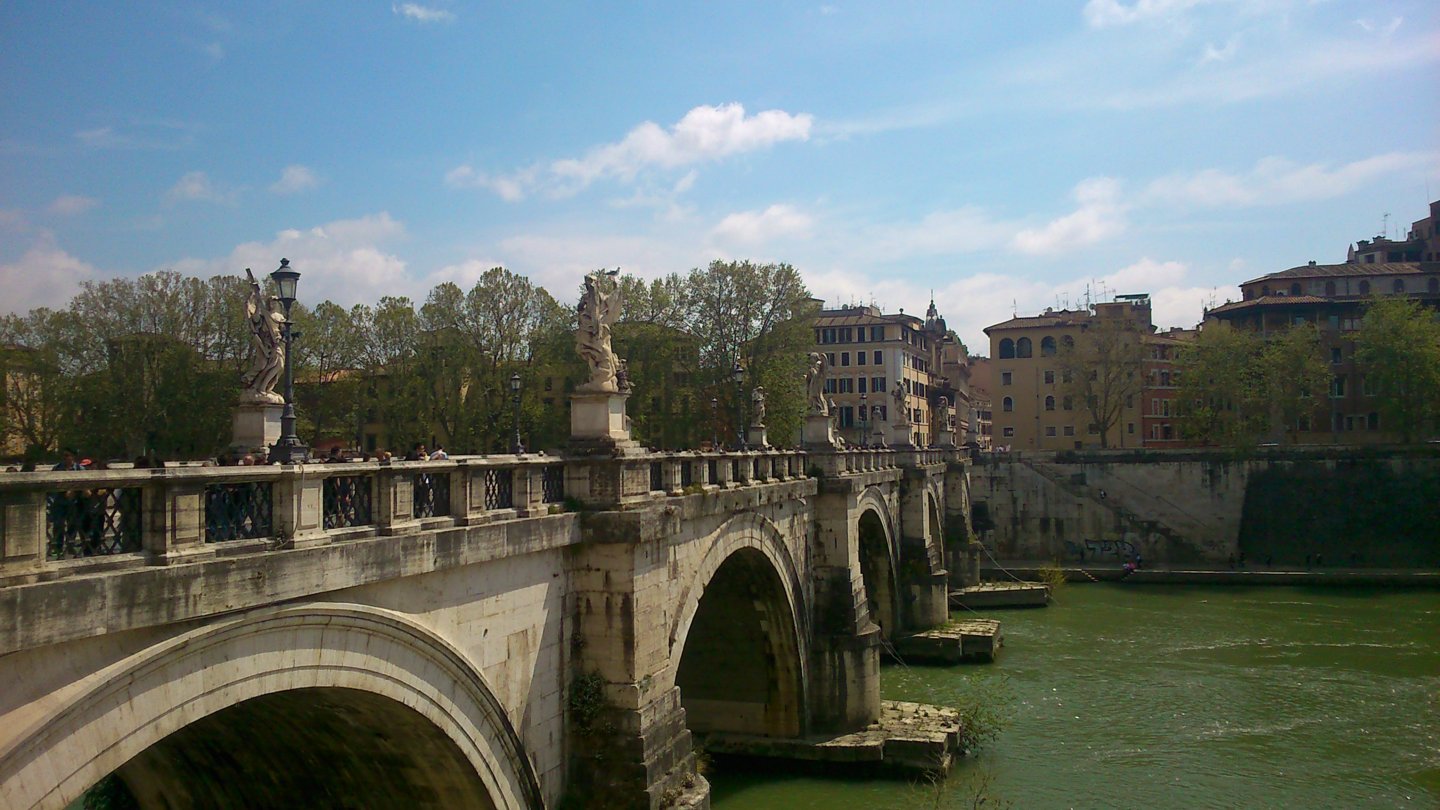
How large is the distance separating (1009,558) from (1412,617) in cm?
1932

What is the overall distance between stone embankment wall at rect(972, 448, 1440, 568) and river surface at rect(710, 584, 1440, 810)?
9293 millimetres

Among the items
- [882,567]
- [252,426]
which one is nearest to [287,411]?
[252,426]

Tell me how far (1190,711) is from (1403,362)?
36612mm

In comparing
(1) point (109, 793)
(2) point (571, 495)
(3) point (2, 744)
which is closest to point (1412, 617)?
(2) point (571, 495)

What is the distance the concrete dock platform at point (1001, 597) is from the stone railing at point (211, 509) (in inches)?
1307

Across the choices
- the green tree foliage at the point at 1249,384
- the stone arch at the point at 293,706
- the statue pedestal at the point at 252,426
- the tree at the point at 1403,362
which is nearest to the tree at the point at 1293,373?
the green tree foliage at the point at 1249,384

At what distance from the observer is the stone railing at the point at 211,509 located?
216 inches

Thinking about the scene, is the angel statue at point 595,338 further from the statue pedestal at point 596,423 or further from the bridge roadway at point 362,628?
the bridge roadway at point 362,628

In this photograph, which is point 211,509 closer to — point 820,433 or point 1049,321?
point 820,433

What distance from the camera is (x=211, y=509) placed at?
6.85m

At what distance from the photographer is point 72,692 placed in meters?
5.66

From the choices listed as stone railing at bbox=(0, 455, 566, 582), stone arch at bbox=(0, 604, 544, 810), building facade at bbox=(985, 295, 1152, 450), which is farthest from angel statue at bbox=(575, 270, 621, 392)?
building facade at bbox=(985, 295, 1152, 450)

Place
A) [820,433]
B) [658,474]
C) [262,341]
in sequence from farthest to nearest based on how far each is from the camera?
[820,433] → [658,474] → [262,341]

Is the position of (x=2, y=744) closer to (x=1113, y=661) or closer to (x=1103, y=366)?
(x=1113, y=661)
